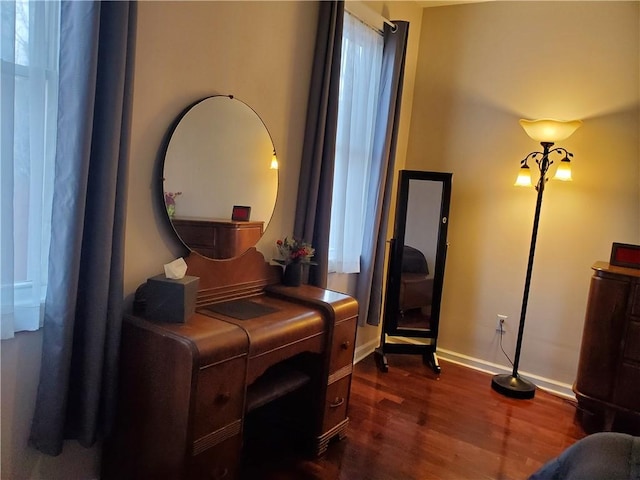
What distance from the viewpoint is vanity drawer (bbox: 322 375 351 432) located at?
2.22m

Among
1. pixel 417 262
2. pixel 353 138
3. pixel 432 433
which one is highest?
pixel 353 138

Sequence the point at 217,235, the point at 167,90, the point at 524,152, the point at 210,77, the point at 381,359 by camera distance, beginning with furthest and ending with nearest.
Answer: the point at 381,359
the point at 524,152
the point at 217,235
the point at 210,77
the point at 167,90

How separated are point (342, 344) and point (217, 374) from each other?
2.64 feet

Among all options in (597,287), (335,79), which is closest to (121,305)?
(335,79)

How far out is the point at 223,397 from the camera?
1.63m

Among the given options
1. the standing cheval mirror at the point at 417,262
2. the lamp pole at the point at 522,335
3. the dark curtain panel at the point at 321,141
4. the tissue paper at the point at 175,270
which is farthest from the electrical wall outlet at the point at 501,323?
the tissue paper at the point at 175,270

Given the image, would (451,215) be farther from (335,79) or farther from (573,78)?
(335,79)

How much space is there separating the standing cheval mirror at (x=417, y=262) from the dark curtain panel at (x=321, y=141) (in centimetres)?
87

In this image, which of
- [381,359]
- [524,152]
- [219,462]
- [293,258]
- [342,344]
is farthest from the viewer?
[381,359]

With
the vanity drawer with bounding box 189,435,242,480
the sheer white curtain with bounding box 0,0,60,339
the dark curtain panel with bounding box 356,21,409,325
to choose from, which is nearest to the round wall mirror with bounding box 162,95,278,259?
the sheer white curtain with bounding box 0,0,60,339

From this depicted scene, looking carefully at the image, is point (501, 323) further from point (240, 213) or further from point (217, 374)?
point (217, 374)

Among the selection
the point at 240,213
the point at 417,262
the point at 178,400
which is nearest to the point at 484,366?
the point at 417,262

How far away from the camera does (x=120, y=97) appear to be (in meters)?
1.53

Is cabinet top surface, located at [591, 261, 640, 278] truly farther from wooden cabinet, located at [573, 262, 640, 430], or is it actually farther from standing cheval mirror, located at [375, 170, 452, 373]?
standing cheval mirror, located at [375, 170, 452, 373]
